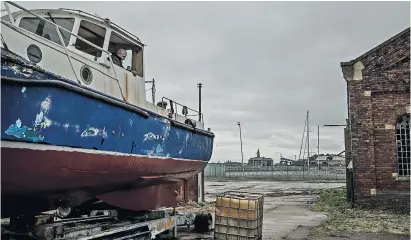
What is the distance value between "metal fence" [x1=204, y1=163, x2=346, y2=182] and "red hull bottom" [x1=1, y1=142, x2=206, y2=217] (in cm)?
3314

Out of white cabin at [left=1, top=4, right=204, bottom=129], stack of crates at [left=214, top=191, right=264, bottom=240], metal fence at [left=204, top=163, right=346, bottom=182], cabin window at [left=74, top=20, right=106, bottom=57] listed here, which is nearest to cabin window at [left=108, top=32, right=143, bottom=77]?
white cabin at [left=1, top=4, right=204, bottom=129]

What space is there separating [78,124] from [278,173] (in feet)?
125

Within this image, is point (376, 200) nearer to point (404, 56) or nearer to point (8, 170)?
point (404, 56)

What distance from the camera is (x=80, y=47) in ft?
21.7

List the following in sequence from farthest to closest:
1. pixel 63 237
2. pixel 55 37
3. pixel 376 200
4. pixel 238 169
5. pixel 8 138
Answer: pixel 238 169
pixel 376 200
pixel 55 37
pixel 63 237
pixel 8 138

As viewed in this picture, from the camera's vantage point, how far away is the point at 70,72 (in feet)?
19.3

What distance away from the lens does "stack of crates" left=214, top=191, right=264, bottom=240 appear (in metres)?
7.43

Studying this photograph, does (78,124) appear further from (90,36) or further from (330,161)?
(330,161)

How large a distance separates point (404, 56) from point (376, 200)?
14.6ft

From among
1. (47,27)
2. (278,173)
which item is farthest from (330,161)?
(47,27)

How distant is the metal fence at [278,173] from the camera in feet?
128

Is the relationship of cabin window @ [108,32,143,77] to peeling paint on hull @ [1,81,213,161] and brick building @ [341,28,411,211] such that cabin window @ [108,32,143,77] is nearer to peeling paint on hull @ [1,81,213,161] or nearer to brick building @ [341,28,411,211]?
peeling paint on hull @ [1,81,213,161]

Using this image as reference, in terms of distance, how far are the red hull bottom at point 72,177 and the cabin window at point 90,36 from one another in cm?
184

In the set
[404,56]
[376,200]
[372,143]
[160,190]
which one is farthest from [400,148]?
[160,190]
